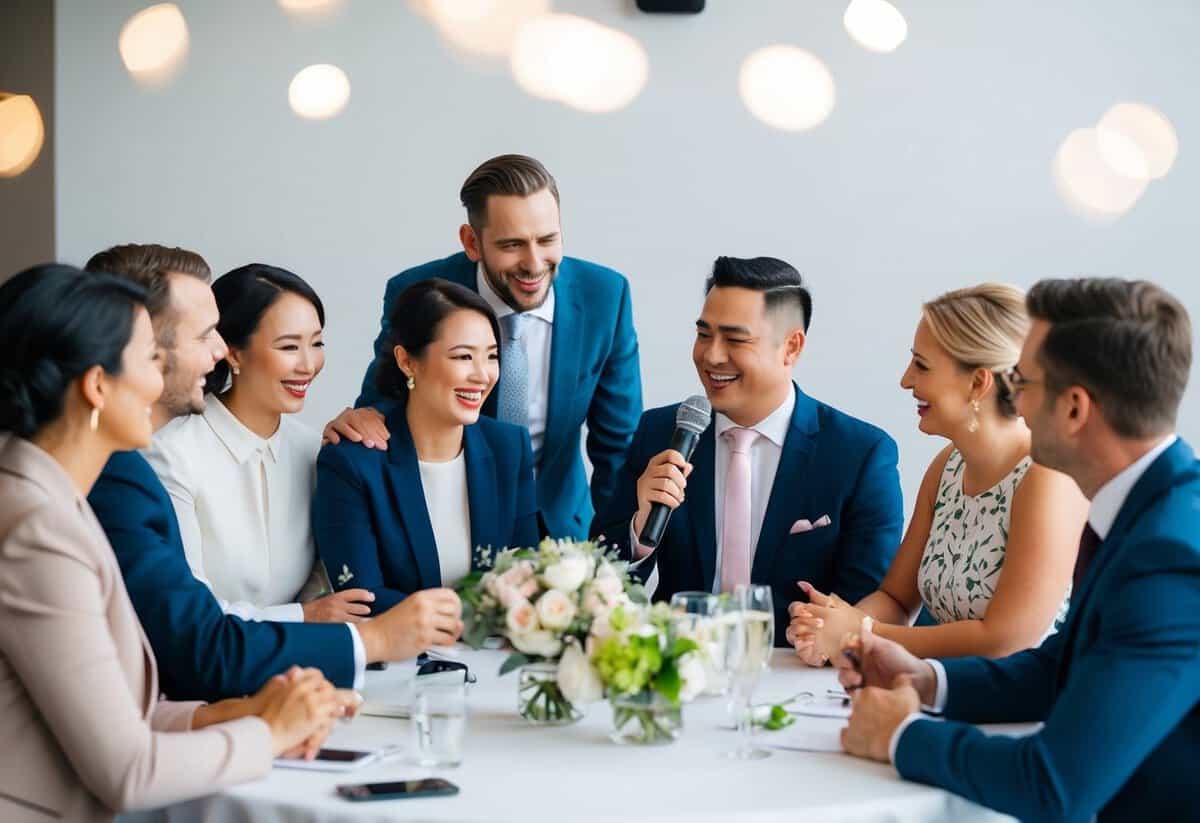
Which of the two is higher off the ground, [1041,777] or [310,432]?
[310,432]

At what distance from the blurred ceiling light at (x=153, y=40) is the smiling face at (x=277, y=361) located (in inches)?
99.9

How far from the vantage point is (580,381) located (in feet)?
12.9

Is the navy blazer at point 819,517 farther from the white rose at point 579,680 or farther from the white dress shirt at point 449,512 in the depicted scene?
the white rose at point 579,680

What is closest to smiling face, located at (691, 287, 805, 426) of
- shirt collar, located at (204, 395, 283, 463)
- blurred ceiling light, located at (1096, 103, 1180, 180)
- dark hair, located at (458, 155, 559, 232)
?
dark hair, located at (458, 155, 559, 232)

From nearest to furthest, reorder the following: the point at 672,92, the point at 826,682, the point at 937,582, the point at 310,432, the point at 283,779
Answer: the point at 283,779, the point at 826,682, the point at 937,582, the point at 310,432, the point at 672,92

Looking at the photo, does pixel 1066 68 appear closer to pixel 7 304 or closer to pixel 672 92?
pixel 672 92

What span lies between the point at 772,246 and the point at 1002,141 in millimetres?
970

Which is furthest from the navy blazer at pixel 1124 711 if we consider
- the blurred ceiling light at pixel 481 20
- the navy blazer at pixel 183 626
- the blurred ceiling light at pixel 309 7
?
the blurred ceiling light at pixel 309 7

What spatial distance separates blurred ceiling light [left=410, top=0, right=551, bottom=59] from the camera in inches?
206

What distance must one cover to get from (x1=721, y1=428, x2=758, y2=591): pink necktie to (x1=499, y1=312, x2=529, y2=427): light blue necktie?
708mm

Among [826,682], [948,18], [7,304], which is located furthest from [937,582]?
[948,18]

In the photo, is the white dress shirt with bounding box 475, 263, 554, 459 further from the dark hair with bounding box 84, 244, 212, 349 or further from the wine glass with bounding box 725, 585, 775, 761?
the wine glass with bounding box 725, 585, 775, 761

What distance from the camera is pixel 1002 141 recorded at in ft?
17.4

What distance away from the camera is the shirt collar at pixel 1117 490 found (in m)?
1.98
